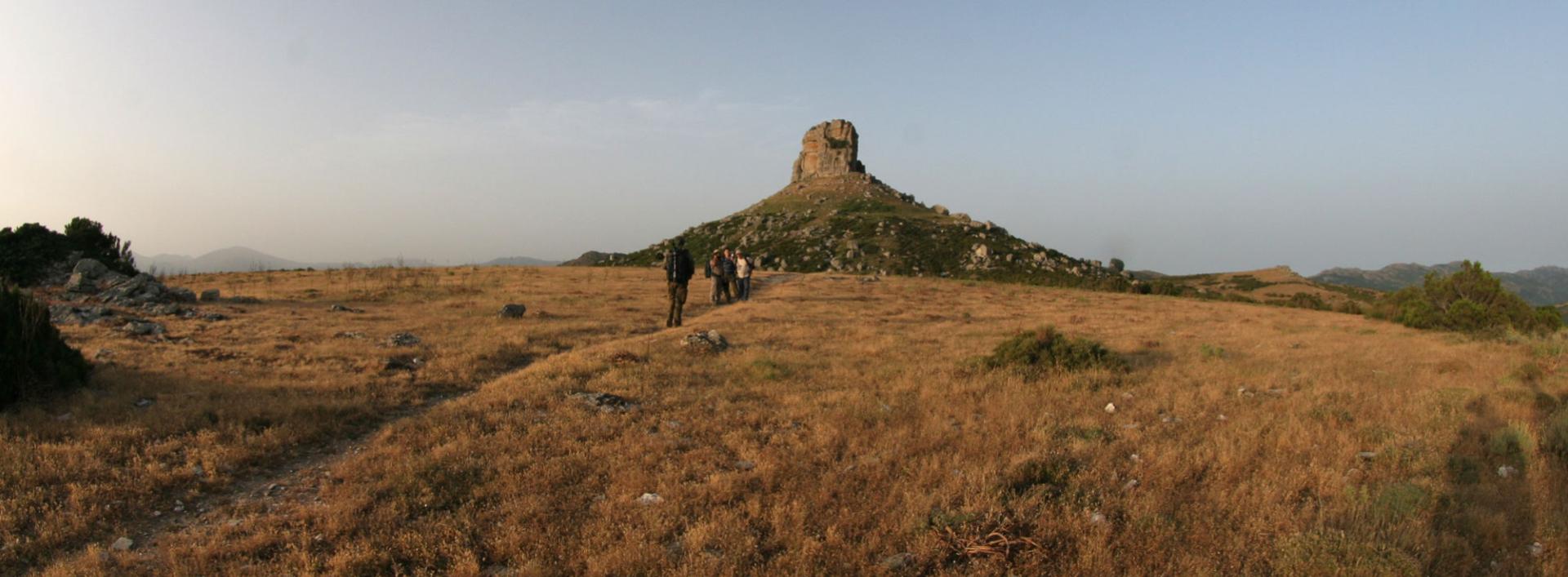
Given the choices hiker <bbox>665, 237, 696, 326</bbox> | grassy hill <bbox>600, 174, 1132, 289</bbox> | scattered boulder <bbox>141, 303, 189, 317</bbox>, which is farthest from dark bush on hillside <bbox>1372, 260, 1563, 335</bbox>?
scattered boulder <bbox>141, 303, 189, 317</bbox>

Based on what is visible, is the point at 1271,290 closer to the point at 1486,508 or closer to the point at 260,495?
the point at 1486,508

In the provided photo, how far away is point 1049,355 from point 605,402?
8178 mm

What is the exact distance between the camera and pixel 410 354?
13023mm

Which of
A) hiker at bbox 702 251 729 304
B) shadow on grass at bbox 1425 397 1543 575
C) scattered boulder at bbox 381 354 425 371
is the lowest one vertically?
shadow on grass at bbox 1425 397 1543 575

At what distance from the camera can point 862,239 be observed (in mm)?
84812

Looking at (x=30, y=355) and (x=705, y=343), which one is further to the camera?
(x=705, y=343)

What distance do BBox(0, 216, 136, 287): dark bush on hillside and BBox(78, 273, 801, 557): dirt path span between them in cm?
2214

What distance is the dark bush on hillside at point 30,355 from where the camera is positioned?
8.36 metres

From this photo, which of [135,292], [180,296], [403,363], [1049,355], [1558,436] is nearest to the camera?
[1558,436]

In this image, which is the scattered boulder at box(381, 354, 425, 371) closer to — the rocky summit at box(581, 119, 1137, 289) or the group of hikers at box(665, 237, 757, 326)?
the group of hikers at box(665, 237, 757, 326)

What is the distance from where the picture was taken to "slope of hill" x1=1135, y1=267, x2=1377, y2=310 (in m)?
41.7

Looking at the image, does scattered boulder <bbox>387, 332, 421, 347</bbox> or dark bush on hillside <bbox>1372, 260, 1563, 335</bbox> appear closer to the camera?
scattered boulder <bbox>387, 332, 421, 347</bbox>

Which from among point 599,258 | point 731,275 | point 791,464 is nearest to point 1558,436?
point 791,464

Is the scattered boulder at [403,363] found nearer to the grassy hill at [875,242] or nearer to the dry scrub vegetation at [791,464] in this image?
the dry scrub vegetation at [791,464]
